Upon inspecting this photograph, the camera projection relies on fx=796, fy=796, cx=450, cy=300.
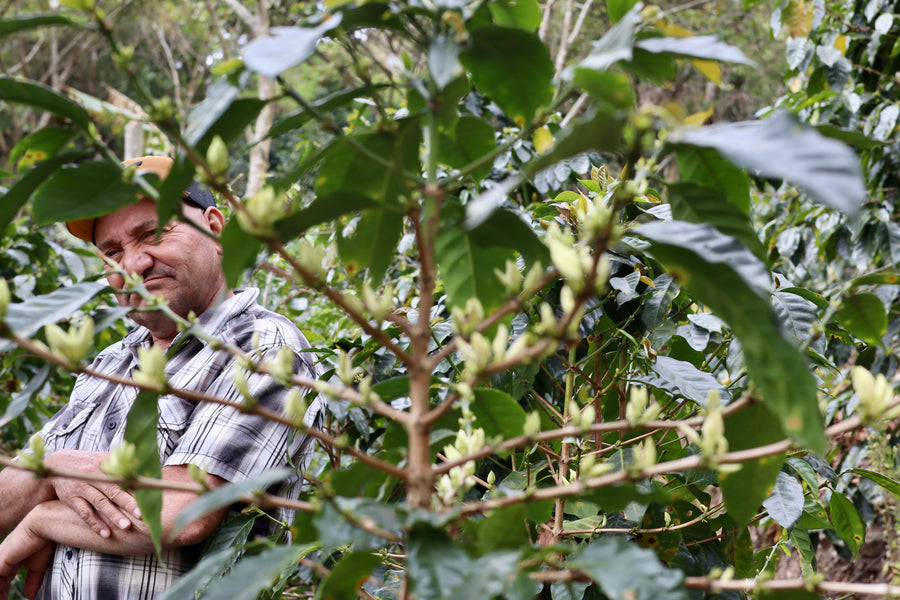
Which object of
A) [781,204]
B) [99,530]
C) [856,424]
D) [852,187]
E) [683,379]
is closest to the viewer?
[852,187]

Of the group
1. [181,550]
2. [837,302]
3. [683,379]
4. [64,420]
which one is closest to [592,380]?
[683,379]

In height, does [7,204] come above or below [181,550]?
above

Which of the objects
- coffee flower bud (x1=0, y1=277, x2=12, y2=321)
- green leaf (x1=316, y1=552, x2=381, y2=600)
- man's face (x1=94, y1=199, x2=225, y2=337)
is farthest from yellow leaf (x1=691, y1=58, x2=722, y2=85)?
man's face (x1=94, y1=199, x2=225, y2=337)

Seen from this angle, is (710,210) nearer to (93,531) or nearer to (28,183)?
(28,183)

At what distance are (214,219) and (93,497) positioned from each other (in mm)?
662

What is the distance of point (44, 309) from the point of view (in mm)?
711

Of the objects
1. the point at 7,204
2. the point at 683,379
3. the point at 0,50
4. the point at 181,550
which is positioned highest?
the point at 7,204

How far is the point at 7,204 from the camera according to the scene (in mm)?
758

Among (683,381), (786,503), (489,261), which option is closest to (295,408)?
(489,261)

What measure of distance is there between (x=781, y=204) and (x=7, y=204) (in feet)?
11.8

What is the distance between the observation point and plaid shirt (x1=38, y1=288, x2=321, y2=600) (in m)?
1.38

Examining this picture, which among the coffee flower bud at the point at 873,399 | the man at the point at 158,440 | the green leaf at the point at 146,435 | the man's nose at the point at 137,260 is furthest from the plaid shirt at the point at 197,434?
the coffee flower bud at the point at 873,399

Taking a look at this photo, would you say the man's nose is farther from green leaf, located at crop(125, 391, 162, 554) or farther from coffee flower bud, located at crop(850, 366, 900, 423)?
coffee flower bud, located at crop(850, 366, 900, 423)

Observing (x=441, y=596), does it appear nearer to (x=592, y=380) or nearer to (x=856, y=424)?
(x=856, y=424)
